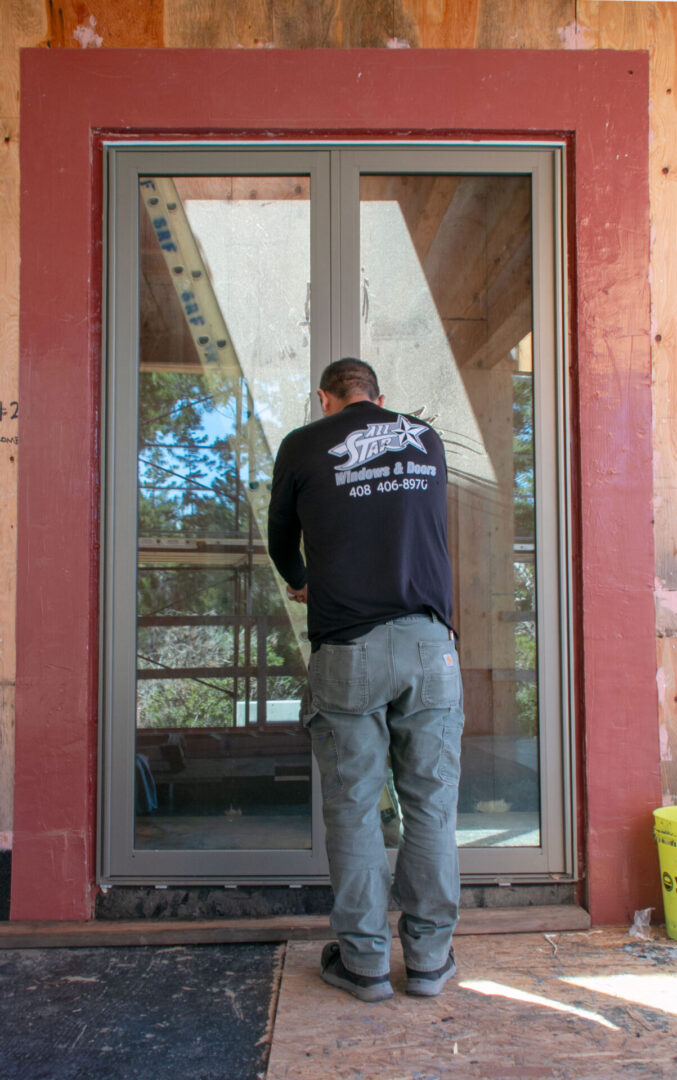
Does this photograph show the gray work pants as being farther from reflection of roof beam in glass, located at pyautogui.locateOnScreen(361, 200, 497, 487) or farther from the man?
reflection of roof beam in glass, located at pyautogui.locateOnScreen(361, 200, 497, 487)

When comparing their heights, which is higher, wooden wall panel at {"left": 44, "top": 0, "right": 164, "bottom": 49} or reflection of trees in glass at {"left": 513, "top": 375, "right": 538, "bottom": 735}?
wooden wall panel at {"left": 44, "top": 0, "right": 164, "bottom": 49}

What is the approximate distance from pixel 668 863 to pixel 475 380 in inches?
70.6

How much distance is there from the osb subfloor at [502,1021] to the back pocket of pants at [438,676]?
0.82 metres

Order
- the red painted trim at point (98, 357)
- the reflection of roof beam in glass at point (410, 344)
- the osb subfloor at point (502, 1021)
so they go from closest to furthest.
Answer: the osb subfloor at point (502, 1021) < the red painted trim at point (98, 357) < the reflection of roof beam in glass at point (410, 344)

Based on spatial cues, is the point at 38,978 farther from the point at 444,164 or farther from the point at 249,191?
the point at 444,164

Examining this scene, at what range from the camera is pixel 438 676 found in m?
2.13

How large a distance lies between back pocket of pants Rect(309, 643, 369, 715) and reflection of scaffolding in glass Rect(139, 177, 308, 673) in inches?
27.3

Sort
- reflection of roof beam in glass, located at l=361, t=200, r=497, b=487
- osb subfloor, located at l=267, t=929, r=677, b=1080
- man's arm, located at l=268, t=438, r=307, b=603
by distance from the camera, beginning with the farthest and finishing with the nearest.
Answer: reflection of roof beam in glass, located at l=361, t=200, r=497, b=487 → man's arm, located at l=268, t=438, r=307, b=603 → osb subfloor, located at l=267, t=929, r=677, b=1080

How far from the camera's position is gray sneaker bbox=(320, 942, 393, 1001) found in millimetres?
2111

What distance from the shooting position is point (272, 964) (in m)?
2.39

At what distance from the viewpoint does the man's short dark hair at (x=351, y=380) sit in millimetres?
2322

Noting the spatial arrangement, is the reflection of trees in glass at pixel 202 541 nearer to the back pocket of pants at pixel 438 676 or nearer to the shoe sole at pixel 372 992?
the back pocket of pants at pixel 438 676

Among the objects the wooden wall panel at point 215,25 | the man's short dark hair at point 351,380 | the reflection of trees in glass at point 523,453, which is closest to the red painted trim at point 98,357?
the wooden wall panel at point 215,25

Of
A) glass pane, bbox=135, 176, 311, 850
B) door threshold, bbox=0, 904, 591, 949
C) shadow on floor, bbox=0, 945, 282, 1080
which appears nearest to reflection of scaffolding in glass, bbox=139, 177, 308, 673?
glass pane, bbox=135, 176, 311, 850
